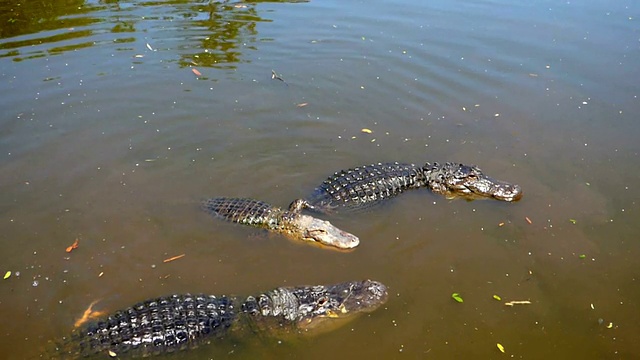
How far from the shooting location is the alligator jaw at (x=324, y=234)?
19.3ft

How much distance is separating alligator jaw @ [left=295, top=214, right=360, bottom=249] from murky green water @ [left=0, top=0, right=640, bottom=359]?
0.14 meters

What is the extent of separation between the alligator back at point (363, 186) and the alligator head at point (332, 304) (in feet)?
5.04

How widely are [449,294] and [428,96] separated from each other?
4625 mm

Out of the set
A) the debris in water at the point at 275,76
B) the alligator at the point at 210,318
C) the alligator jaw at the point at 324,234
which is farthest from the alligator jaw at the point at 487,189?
the debris in water at the point at 275,76

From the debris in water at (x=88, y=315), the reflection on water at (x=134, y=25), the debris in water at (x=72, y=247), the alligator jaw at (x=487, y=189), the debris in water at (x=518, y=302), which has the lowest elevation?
the debris in water at (x=518, y=302)

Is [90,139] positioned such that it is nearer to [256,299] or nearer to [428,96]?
[256,299]

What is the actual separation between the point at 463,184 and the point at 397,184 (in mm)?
921

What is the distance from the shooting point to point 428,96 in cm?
898

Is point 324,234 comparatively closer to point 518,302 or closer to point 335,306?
point 335,306

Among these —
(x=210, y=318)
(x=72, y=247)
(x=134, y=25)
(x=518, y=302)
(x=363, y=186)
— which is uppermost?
(x=134, y=25)

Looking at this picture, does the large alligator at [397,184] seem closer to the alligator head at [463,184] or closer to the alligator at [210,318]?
the alligator head at [463,184]

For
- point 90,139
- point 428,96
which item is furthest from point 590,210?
point 90,139

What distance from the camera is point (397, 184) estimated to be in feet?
22.2

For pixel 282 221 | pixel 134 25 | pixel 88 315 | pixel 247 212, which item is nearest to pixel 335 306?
pixel 282 221
